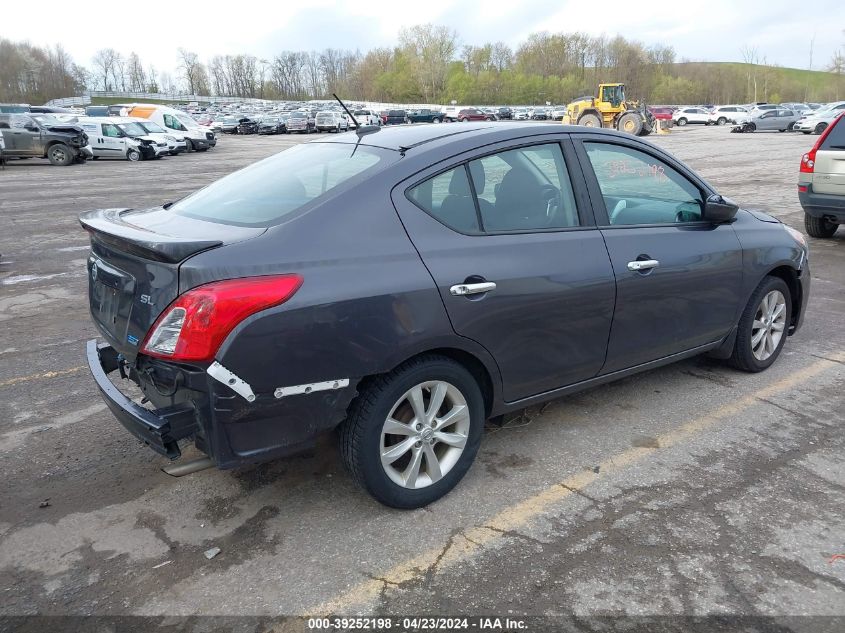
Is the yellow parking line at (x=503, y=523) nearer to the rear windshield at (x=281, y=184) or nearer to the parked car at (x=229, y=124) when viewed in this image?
the rear windshield at (x=281, y=184)

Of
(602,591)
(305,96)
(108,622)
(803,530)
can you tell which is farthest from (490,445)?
(305,96)

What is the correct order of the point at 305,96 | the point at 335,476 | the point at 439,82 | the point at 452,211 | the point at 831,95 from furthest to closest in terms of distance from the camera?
the point at 305,96 < the point at 439,82 < the point at 831,95 < the point at 335,476 < the point at 452,211

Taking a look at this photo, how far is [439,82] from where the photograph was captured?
5153 inches

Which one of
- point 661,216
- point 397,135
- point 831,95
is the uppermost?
point 831,95

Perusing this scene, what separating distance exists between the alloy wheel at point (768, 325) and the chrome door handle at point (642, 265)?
1274 mm

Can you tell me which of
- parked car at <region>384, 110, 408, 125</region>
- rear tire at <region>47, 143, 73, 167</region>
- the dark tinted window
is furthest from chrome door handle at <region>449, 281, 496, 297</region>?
parked car at <region>384, 110, 408, 125</region>

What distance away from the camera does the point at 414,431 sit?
9.86 ft

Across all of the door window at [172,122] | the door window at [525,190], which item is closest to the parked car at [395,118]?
the door window at [172,122]

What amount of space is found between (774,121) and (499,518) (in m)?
52.1

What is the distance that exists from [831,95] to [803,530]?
11869 cm

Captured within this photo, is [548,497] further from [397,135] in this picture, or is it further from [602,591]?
[397,135]

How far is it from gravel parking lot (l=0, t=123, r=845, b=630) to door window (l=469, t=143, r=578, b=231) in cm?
125

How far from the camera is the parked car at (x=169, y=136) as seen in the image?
101 ft

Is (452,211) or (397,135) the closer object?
(452,211)
